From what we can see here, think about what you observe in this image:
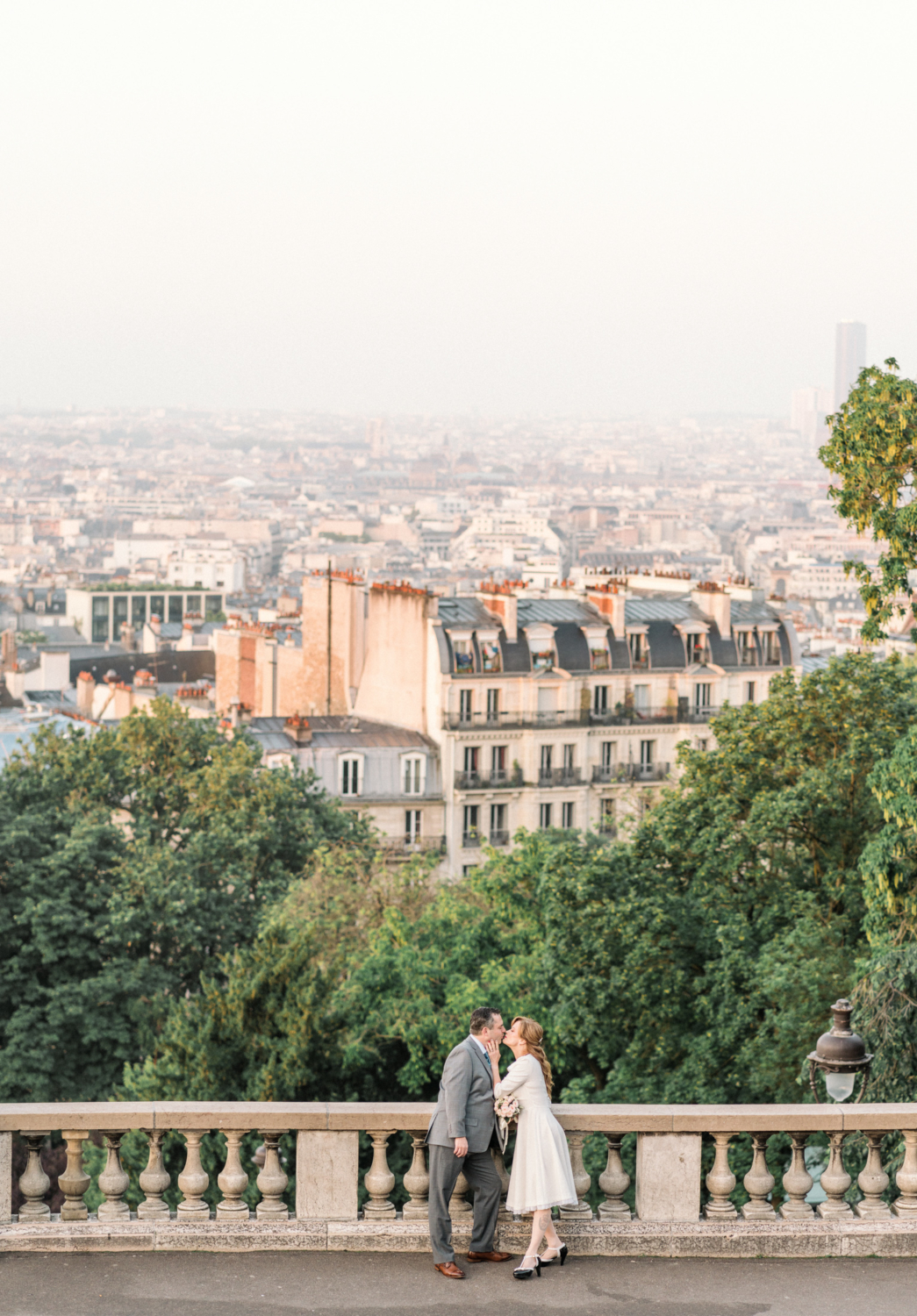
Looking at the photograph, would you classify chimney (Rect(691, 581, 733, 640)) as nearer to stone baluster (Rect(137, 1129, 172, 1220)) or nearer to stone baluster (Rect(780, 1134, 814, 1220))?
stone baluster (Rect(780, 1134, 814, 1220))

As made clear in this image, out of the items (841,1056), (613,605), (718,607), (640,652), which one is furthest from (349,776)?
(841,1056)

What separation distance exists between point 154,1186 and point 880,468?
11.4 m

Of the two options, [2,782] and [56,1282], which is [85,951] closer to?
[2,782]

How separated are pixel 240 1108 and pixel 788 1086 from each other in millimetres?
12759

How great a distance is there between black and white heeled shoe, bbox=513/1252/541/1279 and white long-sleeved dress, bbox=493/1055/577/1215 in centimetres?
26

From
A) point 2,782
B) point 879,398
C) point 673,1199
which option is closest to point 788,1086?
point 879,398

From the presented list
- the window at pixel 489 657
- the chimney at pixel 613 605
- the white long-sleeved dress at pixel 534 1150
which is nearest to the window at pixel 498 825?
the window at pixel 489 657

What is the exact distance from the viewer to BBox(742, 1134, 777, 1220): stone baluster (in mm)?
11141

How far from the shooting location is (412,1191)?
1128 cm

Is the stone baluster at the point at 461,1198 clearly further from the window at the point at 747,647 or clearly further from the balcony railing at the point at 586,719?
the window at the point at 747,647

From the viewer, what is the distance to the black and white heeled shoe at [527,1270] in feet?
34.6

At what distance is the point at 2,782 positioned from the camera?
4425cm

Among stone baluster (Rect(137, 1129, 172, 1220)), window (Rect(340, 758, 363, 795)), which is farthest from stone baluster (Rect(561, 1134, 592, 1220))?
window (Rect(340, 758, 363, 795))

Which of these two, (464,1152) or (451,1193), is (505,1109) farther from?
(451,1193)
